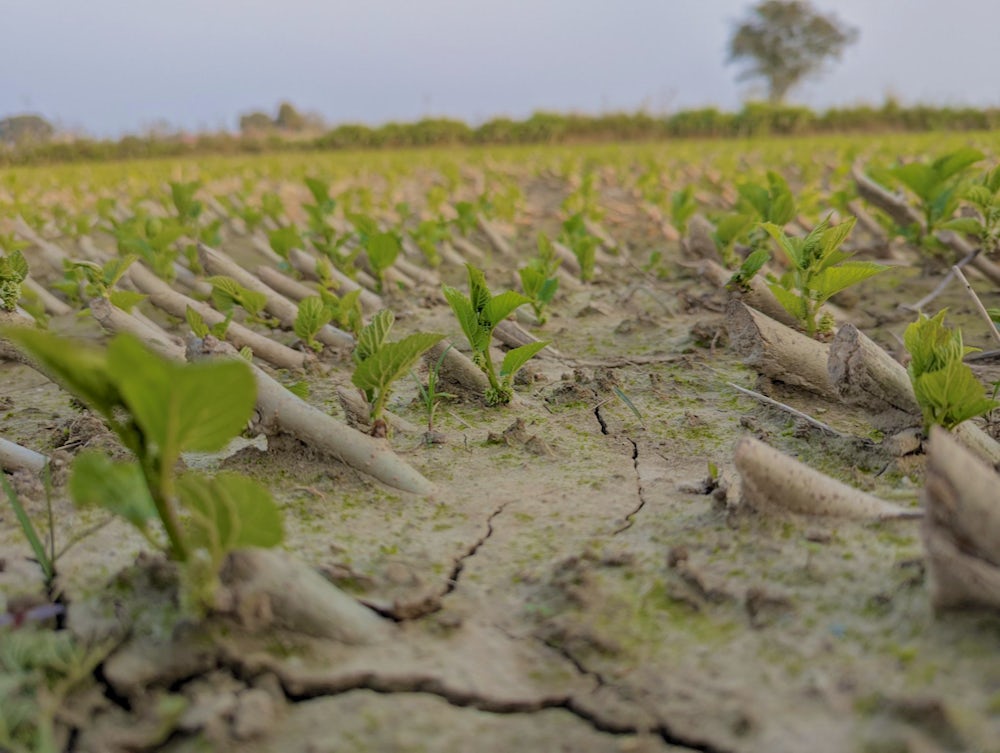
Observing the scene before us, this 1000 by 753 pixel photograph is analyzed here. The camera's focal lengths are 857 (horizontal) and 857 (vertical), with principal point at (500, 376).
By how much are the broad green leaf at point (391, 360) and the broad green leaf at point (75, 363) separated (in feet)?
2.61

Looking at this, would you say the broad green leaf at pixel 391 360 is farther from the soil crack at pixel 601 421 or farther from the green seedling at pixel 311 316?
the green seedling at pixel 311 316

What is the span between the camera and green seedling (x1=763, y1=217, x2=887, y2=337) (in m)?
2.67

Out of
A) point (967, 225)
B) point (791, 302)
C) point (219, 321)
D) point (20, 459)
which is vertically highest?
point (967, 225)

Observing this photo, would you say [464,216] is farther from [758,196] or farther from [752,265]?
[752,265]

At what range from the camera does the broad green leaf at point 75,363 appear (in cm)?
127

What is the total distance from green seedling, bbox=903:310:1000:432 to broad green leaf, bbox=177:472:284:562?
1.51m

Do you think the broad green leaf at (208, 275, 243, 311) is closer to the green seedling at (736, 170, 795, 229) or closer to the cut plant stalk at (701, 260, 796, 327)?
the cut plant stalk at (701, 260, 796, 327)

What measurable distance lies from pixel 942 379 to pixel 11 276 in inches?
112

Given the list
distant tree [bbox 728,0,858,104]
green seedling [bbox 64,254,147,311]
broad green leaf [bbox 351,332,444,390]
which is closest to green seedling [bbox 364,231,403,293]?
green seedling [bbox 64,254,147,311]

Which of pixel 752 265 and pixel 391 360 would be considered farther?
pixel 752 265

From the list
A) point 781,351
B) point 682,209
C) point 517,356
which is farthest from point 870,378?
point 682,209

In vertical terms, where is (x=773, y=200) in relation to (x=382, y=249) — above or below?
above

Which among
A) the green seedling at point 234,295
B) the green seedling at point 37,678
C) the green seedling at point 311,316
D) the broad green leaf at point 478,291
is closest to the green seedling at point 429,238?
the green seedling at point 234,295

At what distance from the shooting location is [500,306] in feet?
8.82
